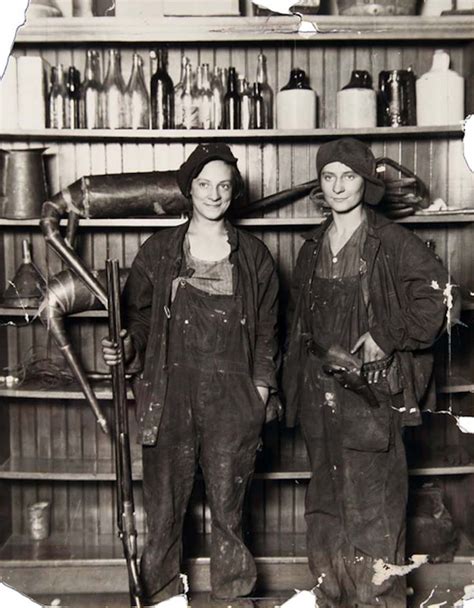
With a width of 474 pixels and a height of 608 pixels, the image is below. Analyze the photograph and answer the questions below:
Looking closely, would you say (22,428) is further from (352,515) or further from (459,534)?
(459,534)

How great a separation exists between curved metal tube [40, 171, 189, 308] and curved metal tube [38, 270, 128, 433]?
5.9 inches

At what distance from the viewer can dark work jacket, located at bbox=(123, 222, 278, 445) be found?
2969 mm

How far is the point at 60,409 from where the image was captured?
386 cm

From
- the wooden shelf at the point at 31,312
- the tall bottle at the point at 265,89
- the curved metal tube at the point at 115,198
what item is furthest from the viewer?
the tall bottle at the point at 265,89

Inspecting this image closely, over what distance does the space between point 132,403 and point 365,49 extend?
1871 millimetres

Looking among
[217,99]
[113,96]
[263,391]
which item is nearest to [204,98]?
[217,99]

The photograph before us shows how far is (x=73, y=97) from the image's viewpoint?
3.52m

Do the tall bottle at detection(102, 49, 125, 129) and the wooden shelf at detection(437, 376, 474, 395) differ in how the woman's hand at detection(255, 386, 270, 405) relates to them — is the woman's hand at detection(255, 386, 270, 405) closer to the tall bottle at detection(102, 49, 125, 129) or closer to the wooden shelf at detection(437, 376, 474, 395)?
the wooden shelf at detection(437, 376, 474, 395)

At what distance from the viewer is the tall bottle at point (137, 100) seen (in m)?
3.51

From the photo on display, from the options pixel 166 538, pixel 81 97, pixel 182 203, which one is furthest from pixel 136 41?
pixel 166 538

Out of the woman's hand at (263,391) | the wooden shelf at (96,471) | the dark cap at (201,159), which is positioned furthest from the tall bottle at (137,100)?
the wooden shelf at (96,471)

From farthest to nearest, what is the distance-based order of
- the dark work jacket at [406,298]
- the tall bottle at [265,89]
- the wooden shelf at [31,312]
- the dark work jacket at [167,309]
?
the tall bottle at [265,89], the wooden shelf at [31,312], the dark work jacket at [167,309], the dark work jacket at [406,298]

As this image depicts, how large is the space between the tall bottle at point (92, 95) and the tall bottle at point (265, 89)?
0.68m

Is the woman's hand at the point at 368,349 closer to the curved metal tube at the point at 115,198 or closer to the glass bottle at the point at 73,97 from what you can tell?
the curved metal tube at the point at 115,198
